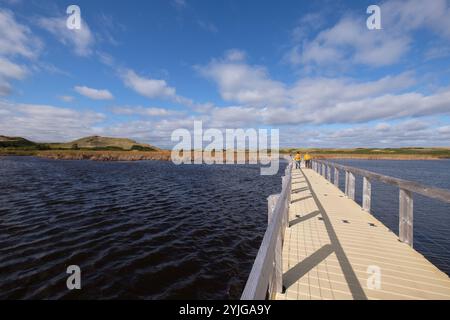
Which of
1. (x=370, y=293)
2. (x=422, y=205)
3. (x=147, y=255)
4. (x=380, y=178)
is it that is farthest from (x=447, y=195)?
(x=422, y=205)

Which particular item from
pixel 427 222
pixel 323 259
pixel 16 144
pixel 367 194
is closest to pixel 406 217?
pixel 323 259

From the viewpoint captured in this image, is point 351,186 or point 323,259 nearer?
point 323,259

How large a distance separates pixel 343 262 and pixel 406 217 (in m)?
2.10

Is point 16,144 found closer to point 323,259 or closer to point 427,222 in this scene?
point 323,259

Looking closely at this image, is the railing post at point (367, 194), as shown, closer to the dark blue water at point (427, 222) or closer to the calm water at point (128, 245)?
the dark blue water at point (427, 222)

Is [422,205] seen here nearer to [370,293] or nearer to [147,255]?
[370,293]

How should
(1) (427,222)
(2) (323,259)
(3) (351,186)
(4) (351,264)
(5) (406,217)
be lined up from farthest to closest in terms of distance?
(1) (427,222) < (3) (351,186) < (5) (406,217) < (2) (323,259) < (4) (351,264)

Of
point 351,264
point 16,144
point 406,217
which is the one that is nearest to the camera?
point 351,264

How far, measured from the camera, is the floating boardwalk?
319cm

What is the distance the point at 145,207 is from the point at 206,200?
3794mm

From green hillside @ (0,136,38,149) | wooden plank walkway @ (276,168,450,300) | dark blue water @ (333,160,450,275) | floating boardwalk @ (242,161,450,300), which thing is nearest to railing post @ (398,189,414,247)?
floating boardwalk @ (242,161,450,300)

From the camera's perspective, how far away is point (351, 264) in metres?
4.16

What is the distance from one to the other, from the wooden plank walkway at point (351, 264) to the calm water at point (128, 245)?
2.04 metres

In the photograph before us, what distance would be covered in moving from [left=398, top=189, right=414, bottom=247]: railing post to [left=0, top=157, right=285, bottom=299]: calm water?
4.02 m
